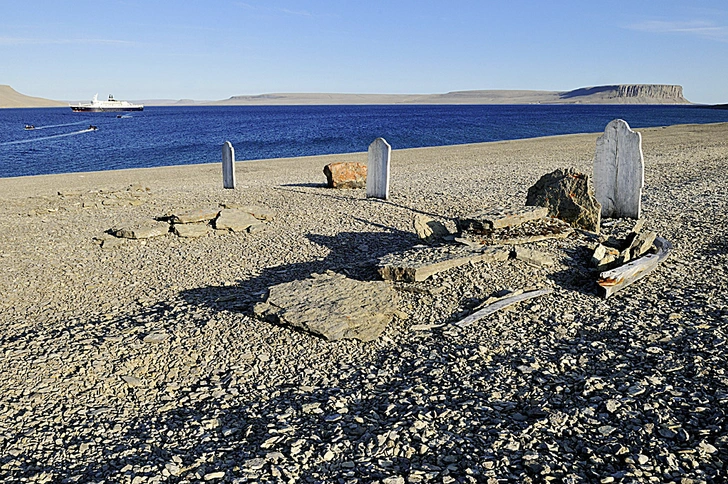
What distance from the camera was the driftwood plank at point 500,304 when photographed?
19.6ft

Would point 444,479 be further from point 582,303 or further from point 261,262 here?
point 261,262

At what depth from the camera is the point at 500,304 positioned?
6.29 meters


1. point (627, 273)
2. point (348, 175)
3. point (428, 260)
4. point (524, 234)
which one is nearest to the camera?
point (627, 273)

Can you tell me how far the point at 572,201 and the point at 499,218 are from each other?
1.75 meters

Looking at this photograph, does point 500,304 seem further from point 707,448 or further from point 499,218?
point 707,448

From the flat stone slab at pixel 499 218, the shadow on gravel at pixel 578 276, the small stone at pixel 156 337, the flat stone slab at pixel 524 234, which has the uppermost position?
the flat stone slab at pixel 499 218

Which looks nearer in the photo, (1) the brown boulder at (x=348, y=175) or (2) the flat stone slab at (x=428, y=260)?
(2) the flat stone slab at (x=428, y=260)

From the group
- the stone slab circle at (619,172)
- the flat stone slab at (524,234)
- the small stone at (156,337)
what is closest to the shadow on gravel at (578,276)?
the flat stone slab at (524,234)

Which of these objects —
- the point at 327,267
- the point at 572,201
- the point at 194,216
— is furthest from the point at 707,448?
the point at 194,216

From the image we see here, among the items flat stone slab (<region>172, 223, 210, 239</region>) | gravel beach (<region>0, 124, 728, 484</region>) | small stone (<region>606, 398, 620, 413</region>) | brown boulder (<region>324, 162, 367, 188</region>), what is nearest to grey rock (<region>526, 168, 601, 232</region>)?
gravel beach (<region>0, 124, 728, 484</region>)

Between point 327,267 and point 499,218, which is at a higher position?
point 499,218

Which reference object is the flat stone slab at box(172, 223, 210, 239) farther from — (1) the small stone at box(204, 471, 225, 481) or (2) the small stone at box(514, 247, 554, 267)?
(1) the small stone at box(204, 471, 225, 481)

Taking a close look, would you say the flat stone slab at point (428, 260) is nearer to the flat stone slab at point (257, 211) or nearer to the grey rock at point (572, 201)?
the grey rock at point (572, 201)

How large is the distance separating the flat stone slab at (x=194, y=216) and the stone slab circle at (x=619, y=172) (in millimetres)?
6838
